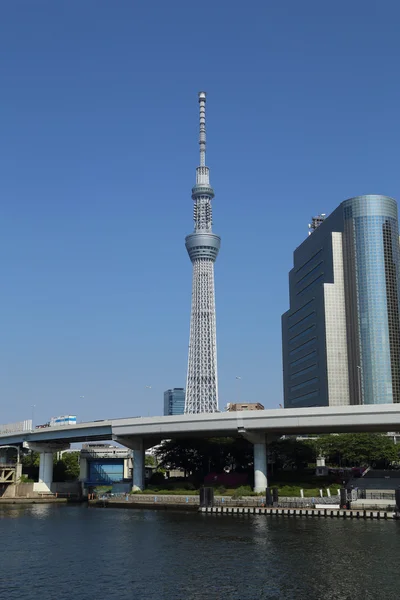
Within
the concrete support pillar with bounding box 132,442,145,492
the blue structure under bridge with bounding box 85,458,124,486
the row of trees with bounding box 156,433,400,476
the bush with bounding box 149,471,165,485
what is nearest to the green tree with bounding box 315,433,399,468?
the row of trees with bounding box 156,433,400,476

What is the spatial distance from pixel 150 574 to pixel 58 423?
88.8 meters

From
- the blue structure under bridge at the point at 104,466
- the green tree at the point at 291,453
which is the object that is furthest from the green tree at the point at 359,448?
the blue structure under bridge at the point at 104,466

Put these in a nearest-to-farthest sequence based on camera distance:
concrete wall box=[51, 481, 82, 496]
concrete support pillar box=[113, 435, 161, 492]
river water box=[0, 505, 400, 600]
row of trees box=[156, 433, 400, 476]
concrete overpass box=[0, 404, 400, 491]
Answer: river water box=[0, 505, 400, 600]
concrete overpass box=[0, 404, 400, 491]
concrete support pillar box=[113, 435, 161, 492]
row of trees box=[156, 433, 400, 476]
concrete wall box=[51, 481, 82, 496]

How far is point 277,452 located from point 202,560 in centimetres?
7553

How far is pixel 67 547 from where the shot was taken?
6488cm

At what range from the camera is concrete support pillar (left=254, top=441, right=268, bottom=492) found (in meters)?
105

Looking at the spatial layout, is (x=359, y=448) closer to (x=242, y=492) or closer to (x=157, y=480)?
(x=157, y=480)

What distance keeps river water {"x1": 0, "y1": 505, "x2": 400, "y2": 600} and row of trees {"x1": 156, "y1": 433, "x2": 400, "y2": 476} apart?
145ft

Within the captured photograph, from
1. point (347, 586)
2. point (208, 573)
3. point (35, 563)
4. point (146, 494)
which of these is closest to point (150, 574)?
point (208, 573)

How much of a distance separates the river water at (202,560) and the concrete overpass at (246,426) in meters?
19.8

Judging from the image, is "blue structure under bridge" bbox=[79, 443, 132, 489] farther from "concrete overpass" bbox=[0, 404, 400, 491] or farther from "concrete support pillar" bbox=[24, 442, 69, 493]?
A: "concrete overpass" bbox=[0, 404, 400, 491]

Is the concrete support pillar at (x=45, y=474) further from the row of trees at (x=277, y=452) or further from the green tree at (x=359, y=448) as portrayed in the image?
the green tree at (x=359, y=448)

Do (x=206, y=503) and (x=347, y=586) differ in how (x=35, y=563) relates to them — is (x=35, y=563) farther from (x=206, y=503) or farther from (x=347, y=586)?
(x=206, y=503)

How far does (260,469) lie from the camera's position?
10688cm
